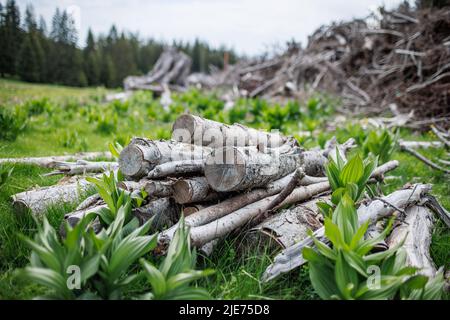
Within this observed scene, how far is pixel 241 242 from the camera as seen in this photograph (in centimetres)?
249

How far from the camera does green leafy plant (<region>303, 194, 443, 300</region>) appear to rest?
5.57 ft

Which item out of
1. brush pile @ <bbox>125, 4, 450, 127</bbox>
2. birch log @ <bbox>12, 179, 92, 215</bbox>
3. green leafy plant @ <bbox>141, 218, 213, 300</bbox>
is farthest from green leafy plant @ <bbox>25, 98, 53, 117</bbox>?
green leafy plant @ <bbox>141, 218, 213, 300</bbox>

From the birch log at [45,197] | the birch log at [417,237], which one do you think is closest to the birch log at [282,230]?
the birch log at [417,237]

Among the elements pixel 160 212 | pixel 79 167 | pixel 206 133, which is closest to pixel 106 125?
pixel 79 167

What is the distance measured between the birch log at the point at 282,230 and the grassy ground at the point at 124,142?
0.30 feet

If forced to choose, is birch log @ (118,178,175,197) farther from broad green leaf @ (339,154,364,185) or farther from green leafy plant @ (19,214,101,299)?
broad green leaf @ (339,154,364,185)

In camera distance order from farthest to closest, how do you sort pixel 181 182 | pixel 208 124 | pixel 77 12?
1. pixel 77 12
2. pixel 208 124
3. pixel 181 182

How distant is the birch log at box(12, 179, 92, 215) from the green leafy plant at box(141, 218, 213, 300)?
1.46m

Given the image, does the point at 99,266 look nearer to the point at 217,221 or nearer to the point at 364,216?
the point at 217,221

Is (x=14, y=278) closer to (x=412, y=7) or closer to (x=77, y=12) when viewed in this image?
(x=77, y=12)

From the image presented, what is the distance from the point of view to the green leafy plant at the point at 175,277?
5.42ft
